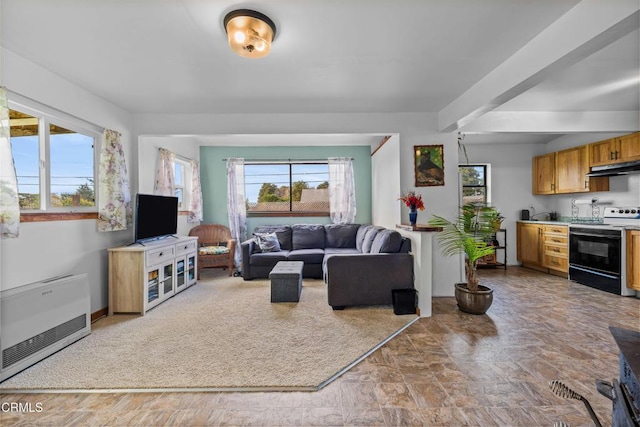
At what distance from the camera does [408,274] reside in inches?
129

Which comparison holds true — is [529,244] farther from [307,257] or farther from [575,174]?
[307,257]

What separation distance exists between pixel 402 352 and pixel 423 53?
253 centimetres

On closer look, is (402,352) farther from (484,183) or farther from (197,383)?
(484,183)

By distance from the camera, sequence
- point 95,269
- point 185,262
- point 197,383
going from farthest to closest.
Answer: point 185,262, point 95,269, point 197,383

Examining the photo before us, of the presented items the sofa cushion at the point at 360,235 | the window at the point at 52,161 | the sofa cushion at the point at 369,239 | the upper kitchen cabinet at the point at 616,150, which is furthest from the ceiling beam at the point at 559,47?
the window at the point at 52,161

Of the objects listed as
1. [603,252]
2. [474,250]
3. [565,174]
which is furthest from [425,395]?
[565,174]

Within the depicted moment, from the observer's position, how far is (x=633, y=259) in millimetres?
3695

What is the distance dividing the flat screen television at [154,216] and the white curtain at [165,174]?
1.12ft

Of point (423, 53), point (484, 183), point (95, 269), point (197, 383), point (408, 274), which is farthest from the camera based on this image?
point (484, 183)

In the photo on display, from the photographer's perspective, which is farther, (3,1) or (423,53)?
(423,53)

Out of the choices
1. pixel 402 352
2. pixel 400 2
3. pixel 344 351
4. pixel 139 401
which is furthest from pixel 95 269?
pixel 400 2

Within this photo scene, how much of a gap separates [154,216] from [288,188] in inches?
107

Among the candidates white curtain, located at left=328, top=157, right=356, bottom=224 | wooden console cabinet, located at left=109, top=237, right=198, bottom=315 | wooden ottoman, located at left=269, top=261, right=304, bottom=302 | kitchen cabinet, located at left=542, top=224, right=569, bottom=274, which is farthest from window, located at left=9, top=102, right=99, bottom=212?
kitchen cabinet, located at left=542, top=224, right=569, bottom=274

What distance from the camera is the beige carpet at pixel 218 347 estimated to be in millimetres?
1964
